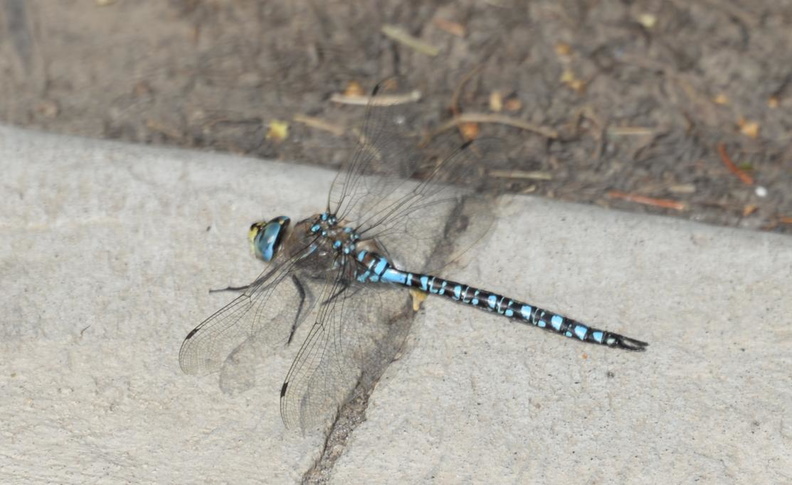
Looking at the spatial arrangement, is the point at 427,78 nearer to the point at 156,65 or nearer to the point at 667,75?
the point at 667,75

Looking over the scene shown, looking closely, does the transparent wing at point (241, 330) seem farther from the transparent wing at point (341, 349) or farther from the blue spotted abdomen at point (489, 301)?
the blue spotted abdomen at point (489, 301)

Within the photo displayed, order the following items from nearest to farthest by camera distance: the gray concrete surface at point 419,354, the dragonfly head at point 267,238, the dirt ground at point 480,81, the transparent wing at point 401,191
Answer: the gray concrete surface at point 419,354, the dragonfly head at point 267,238, the transparent wing at point 401,191, the dirt ground at point 480,81

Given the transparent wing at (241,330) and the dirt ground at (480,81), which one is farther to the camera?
the dirt ground at (480,81)

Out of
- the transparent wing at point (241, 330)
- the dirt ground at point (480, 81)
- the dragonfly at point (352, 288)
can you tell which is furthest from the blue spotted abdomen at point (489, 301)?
the dirt ground at point (480, 81)

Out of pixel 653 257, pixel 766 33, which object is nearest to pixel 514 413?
pixel 653 257

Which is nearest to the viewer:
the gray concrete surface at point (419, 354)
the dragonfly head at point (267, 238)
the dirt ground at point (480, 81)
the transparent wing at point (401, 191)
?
the gray concrete surface at point (419, 354)

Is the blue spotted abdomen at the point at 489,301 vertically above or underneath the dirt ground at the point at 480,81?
underneath

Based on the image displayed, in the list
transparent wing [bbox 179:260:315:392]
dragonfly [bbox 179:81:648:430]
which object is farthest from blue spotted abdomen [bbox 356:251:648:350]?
transparent wing [bbox 179:260:315:392]

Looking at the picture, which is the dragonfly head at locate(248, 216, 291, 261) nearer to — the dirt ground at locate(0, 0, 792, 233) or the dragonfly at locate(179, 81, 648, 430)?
the dragonfly at locate(179, 81, 648, 430)
